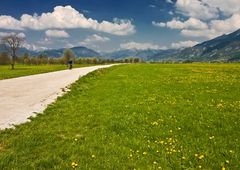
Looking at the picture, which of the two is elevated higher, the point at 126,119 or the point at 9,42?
the point at 9,42

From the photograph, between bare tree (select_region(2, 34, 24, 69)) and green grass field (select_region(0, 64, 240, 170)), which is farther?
bare tree (select_region(2, 34, 24, 69))

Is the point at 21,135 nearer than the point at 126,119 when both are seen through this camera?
Yes

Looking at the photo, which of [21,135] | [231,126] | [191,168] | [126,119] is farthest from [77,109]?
[191,168]

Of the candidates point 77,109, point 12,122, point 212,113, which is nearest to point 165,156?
point 212,113

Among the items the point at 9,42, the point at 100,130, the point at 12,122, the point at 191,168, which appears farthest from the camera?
the point at 9,42

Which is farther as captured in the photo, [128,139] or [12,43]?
[12,43]

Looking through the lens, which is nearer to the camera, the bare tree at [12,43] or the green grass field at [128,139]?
the green grass field at [128,139]

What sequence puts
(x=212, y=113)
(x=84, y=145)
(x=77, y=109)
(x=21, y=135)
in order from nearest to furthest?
(x=84, y=145)
(x=21, y=135)
(x=212, y=113)
(x=77, y=109)

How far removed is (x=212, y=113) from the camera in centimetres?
1570

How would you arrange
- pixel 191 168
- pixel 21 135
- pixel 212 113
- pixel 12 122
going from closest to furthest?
pixel 191 168, pixel 21 135, pixel 12 122, pixel 212 113

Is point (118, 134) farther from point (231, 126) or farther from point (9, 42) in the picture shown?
point (9, 42)

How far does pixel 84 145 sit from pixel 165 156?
3.00 m

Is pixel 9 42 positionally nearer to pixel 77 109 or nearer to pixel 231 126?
pixel 77 109

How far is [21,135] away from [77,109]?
6381 mm
